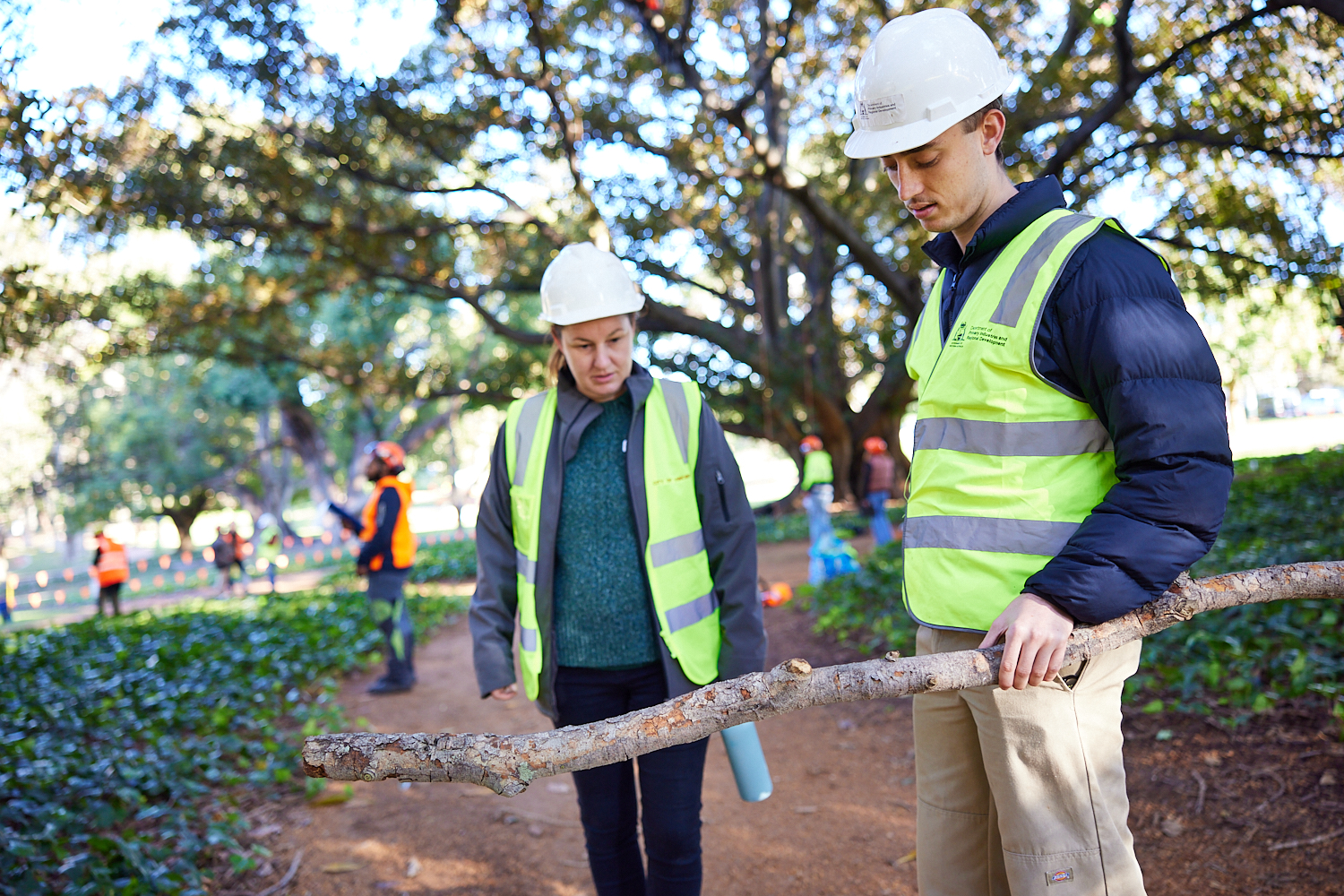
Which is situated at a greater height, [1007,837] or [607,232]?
[607,232]

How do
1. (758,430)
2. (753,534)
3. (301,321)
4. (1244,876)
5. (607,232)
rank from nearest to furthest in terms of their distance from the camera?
(753,534) → (1244,876) → (607,232) → (758,430) → (301,321)

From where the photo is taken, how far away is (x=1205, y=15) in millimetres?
7988

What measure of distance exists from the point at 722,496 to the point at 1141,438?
52.6 inches

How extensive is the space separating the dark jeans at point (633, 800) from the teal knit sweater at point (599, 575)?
67 mm

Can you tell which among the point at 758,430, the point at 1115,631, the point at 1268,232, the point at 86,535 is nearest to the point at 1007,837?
the point at 1115,631

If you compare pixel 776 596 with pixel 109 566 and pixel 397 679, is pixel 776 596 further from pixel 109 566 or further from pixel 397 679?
pixel 109 566

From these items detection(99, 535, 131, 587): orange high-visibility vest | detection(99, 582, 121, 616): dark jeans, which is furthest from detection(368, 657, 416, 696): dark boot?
detection(99, 582, 121, 616): dark jeans

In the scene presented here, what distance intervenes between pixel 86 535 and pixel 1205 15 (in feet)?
210

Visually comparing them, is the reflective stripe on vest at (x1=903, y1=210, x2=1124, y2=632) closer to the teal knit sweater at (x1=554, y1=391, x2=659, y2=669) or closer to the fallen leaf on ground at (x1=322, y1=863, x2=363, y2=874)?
the teal knit sweater at (x1=554, y1=391, x2=659, y2=669)

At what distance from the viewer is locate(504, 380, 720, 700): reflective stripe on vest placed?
8.05ft

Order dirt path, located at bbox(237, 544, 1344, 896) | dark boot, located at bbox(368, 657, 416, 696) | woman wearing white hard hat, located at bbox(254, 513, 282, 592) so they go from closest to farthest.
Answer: dirt path, located at bbox(237, 544, 1344, 896) < dark boot, located at bbox(368, 657, 416, 696) < woman wearing white hard hat, located at bbox(254, 513, 282, 592)

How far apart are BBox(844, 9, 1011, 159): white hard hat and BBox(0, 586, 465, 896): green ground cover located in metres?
3.72

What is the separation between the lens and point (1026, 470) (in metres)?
1.55

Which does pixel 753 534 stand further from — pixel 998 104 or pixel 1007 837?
pixel 998 104
